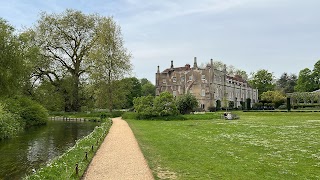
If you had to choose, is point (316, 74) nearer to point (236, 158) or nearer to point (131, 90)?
point (131, 90)

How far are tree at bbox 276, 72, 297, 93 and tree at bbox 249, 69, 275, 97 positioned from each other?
1199 centimetres

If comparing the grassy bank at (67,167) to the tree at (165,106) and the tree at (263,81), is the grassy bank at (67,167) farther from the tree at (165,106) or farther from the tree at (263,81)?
the tree at (263,81)

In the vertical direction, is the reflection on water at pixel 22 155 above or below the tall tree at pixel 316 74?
below

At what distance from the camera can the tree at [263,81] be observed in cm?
9212

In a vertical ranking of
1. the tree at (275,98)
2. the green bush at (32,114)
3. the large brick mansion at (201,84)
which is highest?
the large brick mansion at (201,84)

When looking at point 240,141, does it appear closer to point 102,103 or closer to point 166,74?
point 102,103

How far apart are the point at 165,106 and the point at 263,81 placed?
6103 cm

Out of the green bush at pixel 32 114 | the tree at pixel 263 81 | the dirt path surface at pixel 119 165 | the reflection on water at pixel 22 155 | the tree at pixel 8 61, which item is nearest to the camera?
the dirt path surface at pixel 119 165

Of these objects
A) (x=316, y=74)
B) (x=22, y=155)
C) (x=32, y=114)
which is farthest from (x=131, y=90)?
(x=22, y=155)

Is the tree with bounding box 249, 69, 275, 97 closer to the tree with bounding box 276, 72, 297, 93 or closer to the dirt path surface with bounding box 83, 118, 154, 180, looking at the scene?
the tree with bounding box 276, 72, 297, 93

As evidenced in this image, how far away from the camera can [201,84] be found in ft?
214

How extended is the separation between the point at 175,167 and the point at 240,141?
7270 millimetres

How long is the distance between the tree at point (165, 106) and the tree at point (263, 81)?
58835 millimetres

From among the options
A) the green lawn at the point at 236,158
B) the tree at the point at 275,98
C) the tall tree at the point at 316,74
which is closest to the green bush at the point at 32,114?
the green lawn at the point at 236,158
